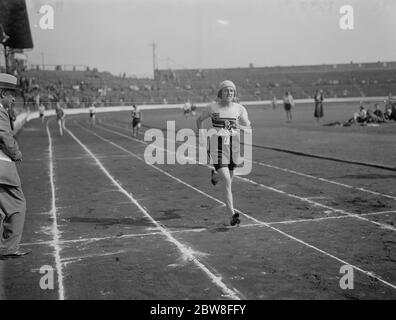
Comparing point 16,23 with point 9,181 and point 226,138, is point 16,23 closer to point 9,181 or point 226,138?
point 226,138

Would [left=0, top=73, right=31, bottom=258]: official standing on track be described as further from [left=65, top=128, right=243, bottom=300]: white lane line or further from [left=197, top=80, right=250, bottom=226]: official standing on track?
[left=197, top=80, right=250, bottom=226]: official standing on track

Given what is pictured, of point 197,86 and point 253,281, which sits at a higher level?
point 197,86

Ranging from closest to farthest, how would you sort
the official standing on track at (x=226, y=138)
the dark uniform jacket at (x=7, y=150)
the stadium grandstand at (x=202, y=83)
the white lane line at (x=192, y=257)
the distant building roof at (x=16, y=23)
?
Result: the white lane line at (x=192, y=257) < the dark uniform jacket at (x=7, y=150) < the official standing on track at (x=226, y=138) < the distant building roof at (x=16, y=23) < the stadium grandstand at (x=202, y=83)

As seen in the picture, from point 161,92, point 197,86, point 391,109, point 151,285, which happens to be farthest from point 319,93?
point 197,86

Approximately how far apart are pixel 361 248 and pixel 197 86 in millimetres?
83313

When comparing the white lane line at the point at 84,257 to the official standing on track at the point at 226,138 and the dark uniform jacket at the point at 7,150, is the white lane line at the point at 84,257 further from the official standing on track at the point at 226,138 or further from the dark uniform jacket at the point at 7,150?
the official standing on track at the point at 226,138

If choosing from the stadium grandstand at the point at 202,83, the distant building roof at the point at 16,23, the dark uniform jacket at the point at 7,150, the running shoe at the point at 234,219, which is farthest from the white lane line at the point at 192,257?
the stadium grandstand at the point at 202,83

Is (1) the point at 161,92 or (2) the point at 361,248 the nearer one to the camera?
(2) the point at 361,248

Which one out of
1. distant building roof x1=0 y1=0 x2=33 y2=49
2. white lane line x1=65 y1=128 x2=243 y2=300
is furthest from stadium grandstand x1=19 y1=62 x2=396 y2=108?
white lane line x1=65 y1=128 x2=243 y2=300

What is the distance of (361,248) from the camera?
5.60 meters

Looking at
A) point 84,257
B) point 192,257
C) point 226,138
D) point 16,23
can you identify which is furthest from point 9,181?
point 16,23

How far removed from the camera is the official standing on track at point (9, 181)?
206 inches

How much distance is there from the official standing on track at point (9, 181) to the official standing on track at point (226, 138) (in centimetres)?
266

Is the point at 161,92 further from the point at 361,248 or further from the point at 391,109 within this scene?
the point at 361,248
